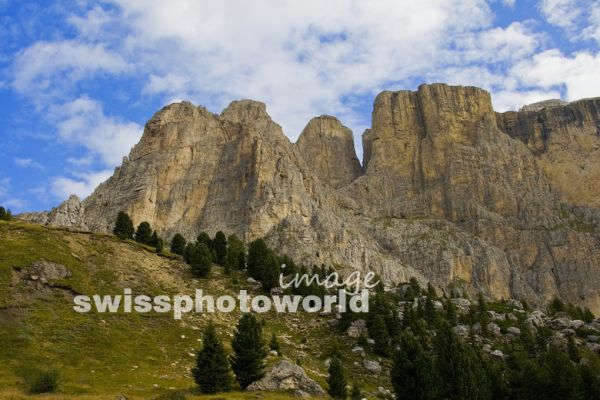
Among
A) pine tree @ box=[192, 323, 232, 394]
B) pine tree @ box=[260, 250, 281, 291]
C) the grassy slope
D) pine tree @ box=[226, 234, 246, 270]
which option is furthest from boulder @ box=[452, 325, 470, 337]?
pine tree @ box=[192, 323, 232, 394]

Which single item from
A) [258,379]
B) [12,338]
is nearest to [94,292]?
[12,338]

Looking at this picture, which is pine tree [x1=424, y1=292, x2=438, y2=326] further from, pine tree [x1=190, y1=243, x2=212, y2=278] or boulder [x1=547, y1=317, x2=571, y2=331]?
pine tree [x1=190, y1=243, x2=212, y2=278]

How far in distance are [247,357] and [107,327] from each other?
72.1 ft

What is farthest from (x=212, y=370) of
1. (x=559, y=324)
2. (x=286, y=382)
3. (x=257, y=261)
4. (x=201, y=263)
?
(x=559, y=324)

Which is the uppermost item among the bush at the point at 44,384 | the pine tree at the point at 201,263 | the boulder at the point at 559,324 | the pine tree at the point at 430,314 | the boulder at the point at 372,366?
the pine tree at the point at 201,263

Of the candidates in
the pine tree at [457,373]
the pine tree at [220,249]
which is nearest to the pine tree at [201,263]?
the pine tree at [220,249]

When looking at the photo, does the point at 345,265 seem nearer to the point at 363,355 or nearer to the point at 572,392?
the point at 363,355

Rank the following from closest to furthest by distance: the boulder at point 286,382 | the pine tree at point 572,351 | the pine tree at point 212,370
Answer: the pine tree at point 212,370 < the boulder at point 286,382 < the pine tree at point 572,351

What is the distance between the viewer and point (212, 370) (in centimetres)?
5216

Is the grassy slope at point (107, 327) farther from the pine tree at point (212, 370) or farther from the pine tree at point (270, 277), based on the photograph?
the pine tree at point (270, 277)

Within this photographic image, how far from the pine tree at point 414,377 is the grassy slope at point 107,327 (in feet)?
28.1

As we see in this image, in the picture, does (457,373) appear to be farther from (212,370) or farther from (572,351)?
(572,351)

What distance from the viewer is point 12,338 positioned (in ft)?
201

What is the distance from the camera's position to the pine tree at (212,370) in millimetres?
51691
